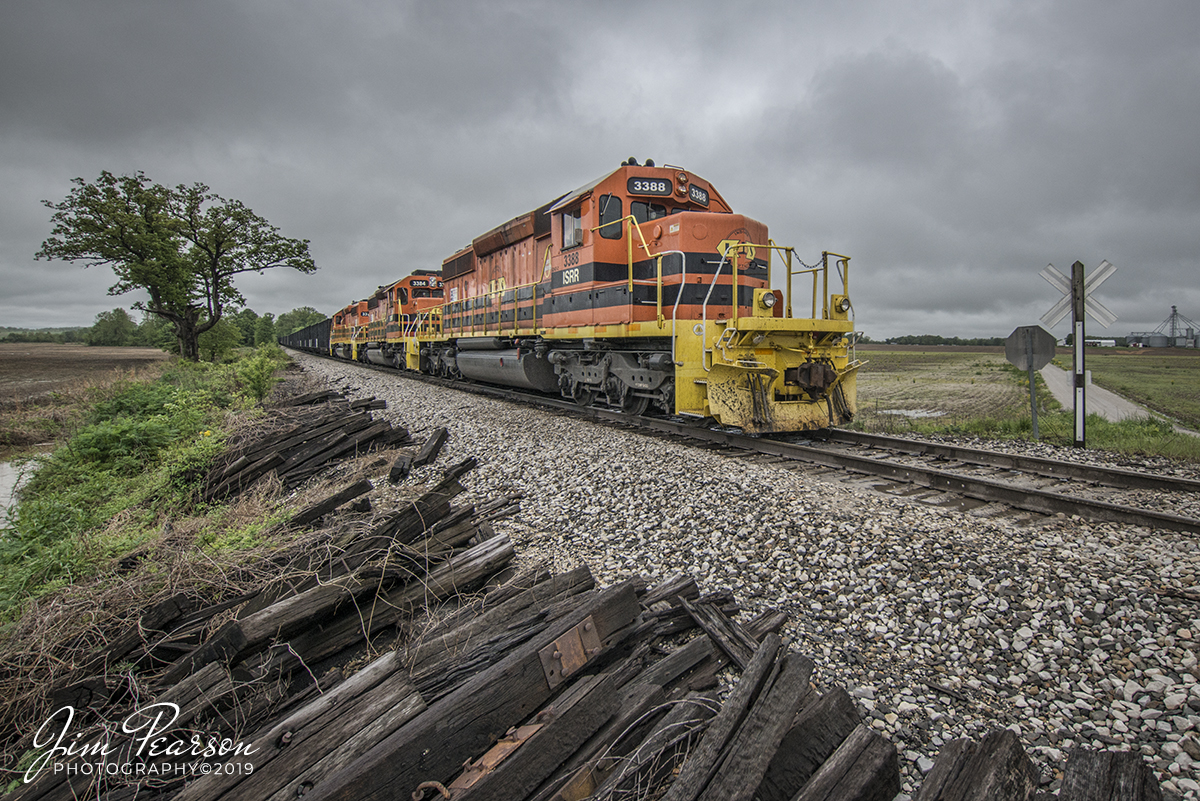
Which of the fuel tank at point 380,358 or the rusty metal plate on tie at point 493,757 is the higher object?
the fuel tank at point 380,358

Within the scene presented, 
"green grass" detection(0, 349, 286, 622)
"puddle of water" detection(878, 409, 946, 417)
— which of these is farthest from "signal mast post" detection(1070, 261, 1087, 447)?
"green grass" detection(0, 349, 286, 622)

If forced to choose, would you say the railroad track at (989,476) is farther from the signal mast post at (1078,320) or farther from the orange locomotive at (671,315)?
the signal mast post at (1078,320)

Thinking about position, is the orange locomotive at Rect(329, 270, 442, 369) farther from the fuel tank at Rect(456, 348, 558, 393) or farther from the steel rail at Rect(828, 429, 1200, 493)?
the steel rail at Rect(828, 429, 1200, 493)

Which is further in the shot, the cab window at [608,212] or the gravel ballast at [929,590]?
the cab window at [608,212]

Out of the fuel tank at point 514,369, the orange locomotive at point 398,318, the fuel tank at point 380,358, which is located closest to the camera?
the fuel tank at point 514,369

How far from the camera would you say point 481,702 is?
202 centimetres

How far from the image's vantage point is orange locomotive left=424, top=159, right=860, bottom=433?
738 centimetres

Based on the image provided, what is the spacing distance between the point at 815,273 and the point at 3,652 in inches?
352

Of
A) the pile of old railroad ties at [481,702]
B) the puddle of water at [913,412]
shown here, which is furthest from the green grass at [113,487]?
the puddle of water at [913,412]

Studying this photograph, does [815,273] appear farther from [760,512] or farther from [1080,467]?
[760,512]

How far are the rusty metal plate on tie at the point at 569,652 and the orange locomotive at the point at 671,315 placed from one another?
17.1 feet

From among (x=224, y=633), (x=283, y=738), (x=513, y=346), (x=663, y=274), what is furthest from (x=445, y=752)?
(x=513, y=346)

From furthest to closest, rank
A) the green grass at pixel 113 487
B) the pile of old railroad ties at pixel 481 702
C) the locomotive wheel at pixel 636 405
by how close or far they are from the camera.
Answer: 1. the locomotive wheel at pixel 636 405
2. the green grass at pixel 113 487
3. the pile of old railroad ties at pixel 481 702

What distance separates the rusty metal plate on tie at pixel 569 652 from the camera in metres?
2.22
